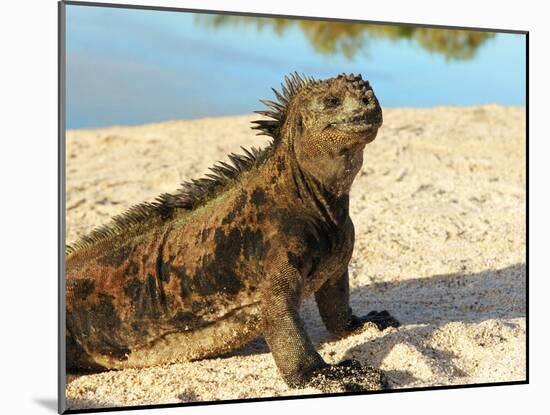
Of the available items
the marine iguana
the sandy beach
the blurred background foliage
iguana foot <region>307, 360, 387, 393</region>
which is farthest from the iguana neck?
the blurred background foliage

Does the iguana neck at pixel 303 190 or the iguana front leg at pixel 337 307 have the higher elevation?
the iguana neck at pixel 303 190

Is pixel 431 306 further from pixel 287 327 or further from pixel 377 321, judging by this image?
pixel 287 327

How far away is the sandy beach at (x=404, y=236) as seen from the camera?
5285mm

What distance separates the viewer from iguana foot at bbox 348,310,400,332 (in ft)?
19.3

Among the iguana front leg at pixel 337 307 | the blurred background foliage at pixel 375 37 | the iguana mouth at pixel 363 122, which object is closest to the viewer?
the iguana mouth at pixel 363 122

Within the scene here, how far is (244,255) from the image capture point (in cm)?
A: 509

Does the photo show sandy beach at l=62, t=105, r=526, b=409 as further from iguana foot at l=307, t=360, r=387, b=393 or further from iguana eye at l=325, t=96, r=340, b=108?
iguana eye at l=325, t=96, r=340, b=108

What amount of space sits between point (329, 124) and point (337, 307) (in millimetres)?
1438

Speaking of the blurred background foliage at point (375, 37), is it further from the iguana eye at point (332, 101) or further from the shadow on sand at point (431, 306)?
the iguana eye at point (332, 101)

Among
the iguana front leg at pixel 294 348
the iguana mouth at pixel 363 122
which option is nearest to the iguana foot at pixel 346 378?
the iguana front leg at pixel 294 348

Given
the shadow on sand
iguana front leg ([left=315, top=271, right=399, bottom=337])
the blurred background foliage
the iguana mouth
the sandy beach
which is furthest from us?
the blurred background foliage

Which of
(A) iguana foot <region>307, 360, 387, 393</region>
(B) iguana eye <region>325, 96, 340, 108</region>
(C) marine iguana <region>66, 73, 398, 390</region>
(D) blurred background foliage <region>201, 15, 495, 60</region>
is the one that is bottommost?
(A) iguana foot <region>307, 360, 387, 393</region>

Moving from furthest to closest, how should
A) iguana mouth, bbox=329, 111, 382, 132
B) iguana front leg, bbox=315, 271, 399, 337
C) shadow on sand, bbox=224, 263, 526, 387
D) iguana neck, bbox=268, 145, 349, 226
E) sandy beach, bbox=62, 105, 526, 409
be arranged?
1. iguana front leg, bbox=315, 271, 399, 337
2. shadow on sand, bbox=224, 263, 526, 387
3. sandy beach, bbox=62, 105, 526, 409
4. iguana neck, bbox=268, 145, 349, 226
5. iguana mouth, bbox=329, 111, 382, 132

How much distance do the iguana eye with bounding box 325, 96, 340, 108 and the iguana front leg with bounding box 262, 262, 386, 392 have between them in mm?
908
